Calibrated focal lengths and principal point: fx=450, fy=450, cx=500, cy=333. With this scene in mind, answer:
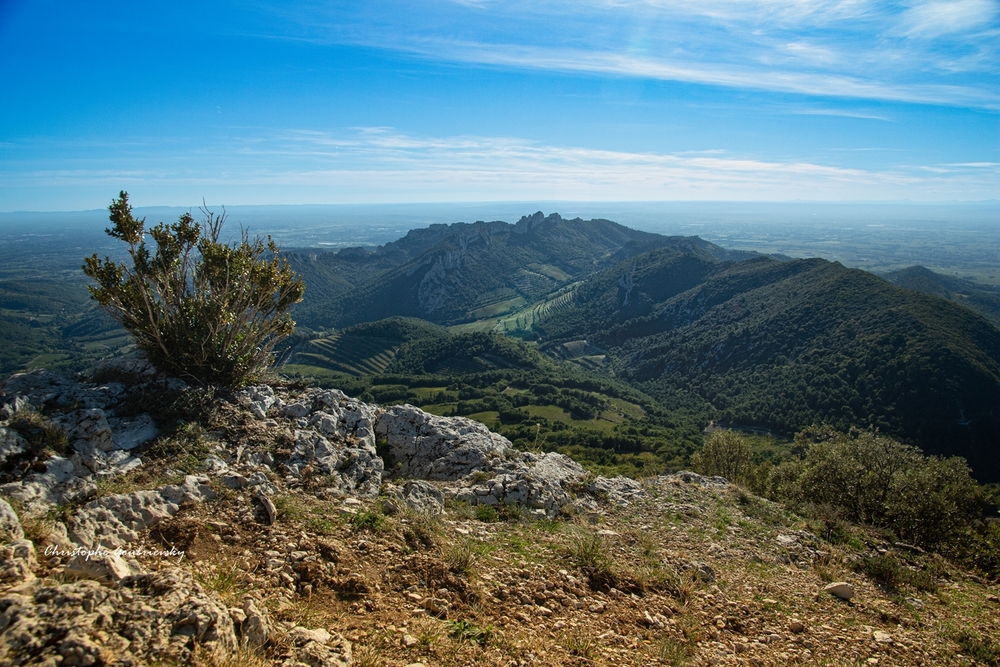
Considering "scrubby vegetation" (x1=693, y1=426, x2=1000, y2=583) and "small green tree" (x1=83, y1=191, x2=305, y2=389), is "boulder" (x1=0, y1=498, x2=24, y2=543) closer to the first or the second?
"small green tree" (x1=83, y1=191, x2=305, y2=389)

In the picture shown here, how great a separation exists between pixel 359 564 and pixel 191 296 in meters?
8.56

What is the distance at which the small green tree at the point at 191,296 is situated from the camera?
10.4 m

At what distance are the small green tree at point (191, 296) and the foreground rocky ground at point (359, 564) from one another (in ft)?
2.68

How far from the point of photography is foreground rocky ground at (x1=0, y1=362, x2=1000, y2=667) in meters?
4.59

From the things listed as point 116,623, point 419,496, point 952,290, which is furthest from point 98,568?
point 952,290

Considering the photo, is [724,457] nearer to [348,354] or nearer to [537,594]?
[537,594]

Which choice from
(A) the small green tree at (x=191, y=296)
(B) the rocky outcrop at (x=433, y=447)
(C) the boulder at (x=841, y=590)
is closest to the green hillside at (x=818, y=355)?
(C) the boulder at (x=841, y=590)

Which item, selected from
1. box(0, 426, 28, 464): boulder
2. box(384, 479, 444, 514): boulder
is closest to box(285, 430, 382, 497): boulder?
box(384, 479, 444, 514): boulder

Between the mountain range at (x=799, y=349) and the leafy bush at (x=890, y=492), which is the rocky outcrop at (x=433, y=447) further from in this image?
the mountain range at (x=799, y=349)

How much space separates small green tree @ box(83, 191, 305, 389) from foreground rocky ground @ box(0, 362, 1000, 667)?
82cm

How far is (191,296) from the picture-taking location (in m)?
11.3

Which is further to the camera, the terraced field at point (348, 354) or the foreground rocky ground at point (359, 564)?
the terraced field at point (348, 354)

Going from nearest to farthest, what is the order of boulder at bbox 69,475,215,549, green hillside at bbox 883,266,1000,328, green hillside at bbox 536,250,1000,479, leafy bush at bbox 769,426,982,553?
1. boulder at bbox 69,475,215,549
2. leafy bush at bbox 769,426,982,553
3. green hillside at bbox 536,250,1000,479
4. green hillside at bbox 883,266,1000,328

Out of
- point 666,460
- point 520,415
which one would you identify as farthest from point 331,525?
point 520,415
